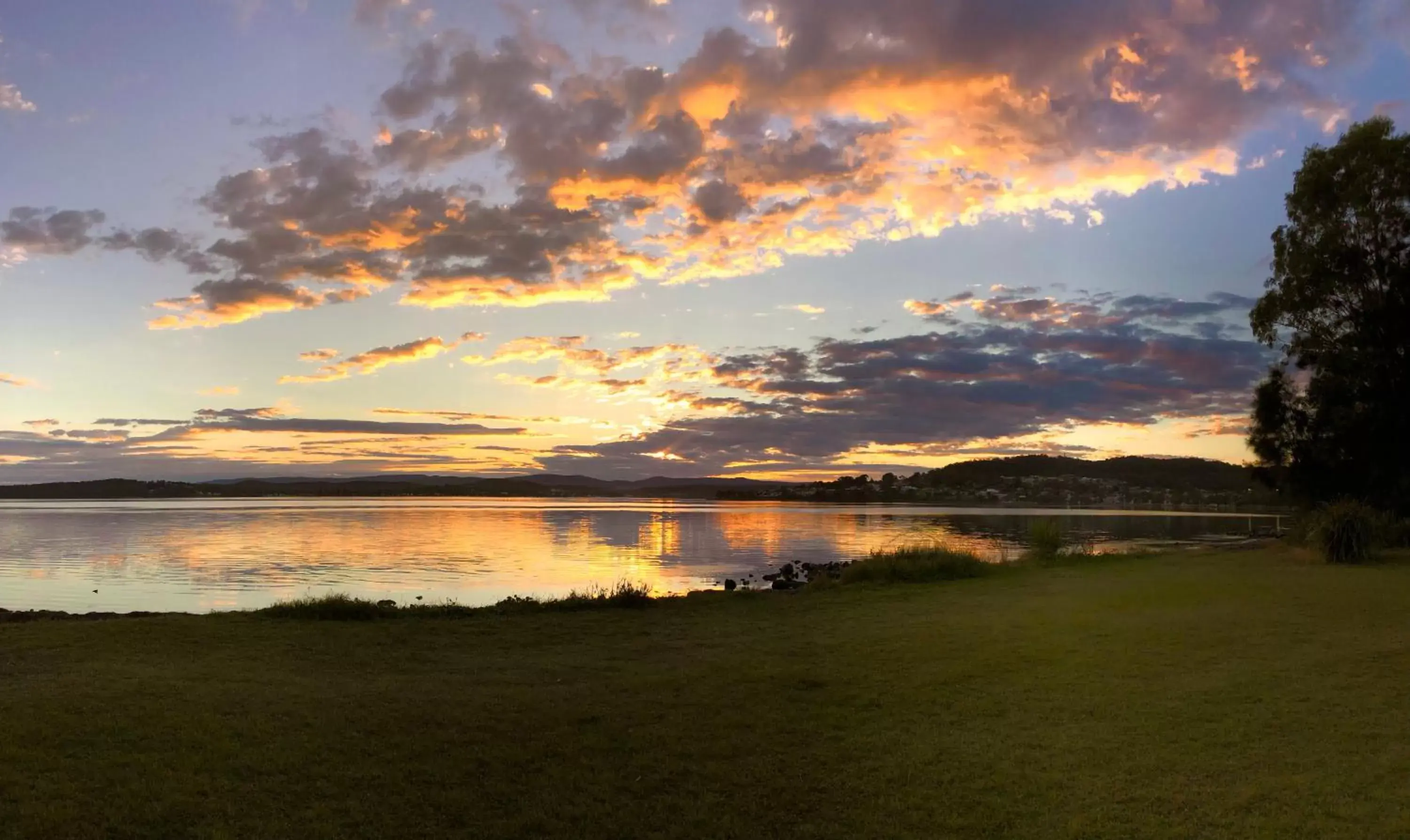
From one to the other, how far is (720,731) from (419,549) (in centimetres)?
3706

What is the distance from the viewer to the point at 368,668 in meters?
10.6

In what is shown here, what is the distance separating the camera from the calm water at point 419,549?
26281 mm

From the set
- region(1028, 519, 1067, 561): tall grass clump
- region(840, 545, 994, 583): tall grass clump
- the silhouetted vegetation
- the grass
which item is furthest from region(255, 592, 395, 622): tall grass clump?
region(1028, 519, 1067, 561): tall grass clump

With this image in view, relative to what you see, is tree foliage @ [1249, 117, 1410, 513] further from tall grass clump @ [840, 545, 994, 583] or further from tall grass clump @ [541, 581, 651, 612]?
tall grass clump @ [541, 581, 651, 612]

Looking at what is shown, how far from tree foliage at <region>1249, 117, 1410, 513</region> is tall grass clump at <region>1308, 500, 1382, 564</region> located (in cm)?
619

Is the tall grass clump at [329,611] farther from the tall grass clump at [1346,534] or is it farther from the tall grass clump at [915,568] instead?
the tall grass clump at [1346,534]

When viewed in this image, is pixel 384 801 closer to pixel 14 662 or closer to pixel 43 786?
pixel 43 786

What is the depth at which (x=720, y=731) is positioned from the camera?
26.1ft

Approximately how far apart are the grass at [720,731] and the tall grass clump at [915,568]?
8.53m

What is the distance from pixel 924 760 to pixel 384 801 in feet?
13.8

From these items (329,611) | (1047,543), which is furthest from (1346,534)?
(329,611)

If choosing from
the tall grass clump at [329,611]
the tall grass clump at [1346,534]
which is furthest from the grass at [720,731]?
the tall grass clump at [1346,534]

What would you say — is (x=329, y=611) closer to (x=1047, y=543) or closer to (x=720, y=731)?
(x=720, y=731)

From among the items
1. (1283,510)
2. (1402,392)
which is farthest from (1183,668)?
(1283,510)
